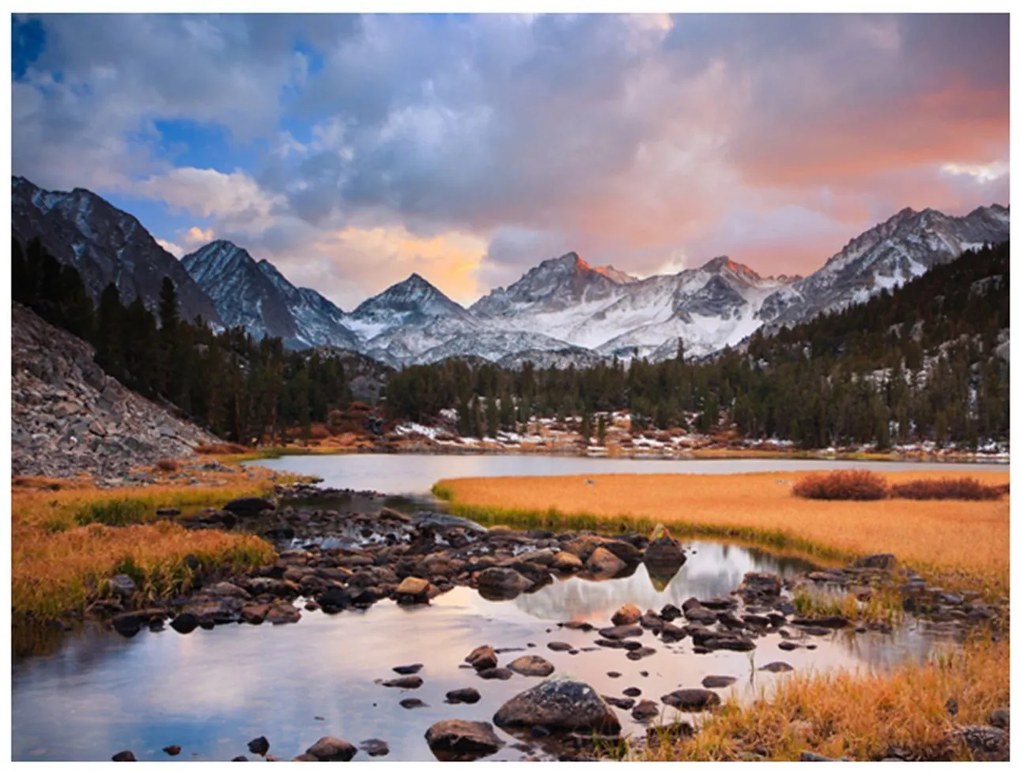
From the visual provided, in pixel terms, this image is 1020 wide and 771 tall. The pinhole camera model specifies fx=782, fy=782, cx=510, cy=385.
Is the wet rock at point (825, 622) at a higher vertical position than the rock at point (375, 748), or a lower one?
higher

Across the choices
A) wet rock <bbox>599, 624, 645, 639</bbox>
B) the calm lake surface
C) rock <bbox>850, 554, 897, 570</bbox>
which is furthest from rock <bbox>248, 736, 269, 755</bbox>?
rock <bbox>850, 554, 897, 570</bbox>

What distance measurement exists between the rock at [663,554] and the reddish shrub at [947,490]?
72.7 ft

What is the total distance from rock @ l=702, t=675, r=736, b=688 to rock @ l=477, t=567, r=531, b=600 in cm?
960

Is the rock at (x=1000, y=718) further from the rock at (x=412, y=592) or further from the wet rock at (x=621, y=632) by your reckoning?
the rock at (x=412, y=592)

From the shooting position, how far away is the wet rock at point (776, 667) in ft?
50.8

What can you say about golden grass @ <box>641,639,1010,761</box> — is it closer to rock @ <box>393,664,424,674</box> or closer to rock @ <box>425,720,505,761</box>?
rock @ <box>425,720,505,761</box>

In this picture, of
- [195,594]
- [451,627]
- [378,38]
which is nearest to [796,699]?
[451,627]

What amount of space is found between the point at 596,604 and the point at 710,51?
14678 millimetres

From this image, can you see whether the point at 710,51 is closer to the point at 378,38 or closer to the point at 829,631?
the point at 378,38

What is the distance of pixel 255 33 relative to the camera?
52.6ft

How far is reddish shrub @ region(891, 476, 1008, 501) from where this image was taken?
44188 millimetres

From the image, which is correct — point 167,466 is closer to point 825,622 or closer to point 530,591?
point 530,591

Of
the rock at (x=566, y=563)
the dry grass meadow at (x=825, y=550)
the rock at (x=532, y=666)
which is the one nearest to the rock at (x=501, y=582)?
the rock at (x=566, y=563)

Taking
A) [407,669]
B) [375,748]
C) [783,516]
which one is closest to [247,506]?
[783,516]
